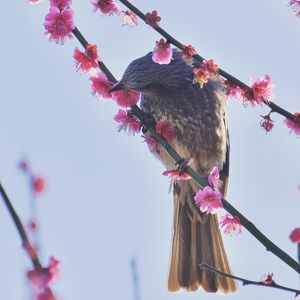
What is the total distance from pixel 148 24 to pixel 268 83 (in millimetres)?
663

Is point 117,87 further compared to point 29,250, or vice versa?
point 117,87

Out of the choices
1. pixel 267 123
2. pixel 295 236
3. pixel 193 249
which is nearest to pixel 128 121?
pixel 267 123

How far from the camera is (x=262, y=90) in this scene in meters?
3.14

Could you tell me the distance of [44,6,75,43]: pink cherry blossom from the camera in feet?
10.7

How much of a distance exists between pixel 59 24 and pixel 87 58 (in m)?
0.20

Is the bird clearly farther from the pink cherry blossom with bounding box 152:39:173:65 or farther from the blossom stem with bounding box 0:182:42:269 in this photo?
the blossom stem with bounding box 0:182:42:269

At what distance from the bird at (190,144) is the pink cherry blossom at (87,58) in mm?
1311

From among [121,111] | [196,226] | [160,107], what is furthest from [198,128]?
[121,111]

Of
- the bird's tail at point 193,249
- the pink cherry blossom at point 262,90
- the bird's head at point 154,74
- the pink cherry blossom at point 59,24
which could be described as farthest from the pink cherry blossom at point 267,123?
the bird's tail at point 193,249

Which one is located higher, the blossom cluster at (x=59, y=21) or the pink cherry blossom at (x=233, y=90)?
the blossom cluster at (x=59, y=21)

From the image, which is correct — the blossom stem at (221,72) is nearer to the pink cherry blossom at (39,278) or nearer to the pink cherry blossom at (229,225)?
the pink cherry blossom at (229,225)

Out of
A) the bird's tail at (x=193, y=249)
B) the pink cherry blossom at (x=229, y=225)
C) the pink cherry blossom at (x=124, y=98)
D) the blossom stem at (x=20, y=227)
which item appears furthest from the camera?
the bird's tail at (x=193, y=249)

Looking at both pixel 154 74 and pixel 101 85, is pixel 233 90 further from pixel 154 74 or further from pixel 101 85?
pixel 154 74

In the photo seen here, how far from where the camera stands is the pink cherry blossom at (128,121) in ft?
12.2
